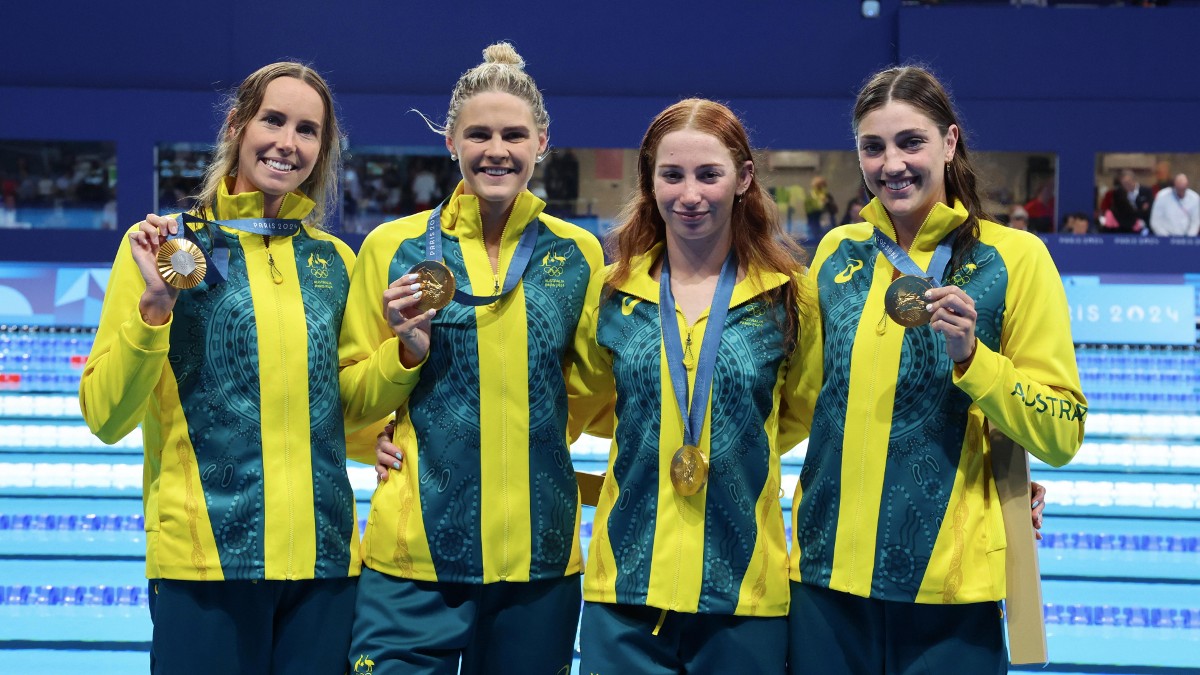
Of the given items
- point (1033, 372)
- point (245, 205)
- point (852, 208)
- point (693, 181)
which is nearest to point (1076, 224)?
point (852, 208)

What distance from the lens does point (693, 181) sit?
1.98 meters

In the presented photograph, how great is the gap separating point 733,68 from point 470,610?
1008cm

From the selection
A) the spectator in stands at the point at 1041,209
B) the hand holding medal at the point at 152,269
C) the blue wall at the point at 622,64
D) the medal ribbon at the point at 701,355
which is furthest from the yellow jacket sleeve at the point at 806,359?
the spectator in stands at the point at 1041,209

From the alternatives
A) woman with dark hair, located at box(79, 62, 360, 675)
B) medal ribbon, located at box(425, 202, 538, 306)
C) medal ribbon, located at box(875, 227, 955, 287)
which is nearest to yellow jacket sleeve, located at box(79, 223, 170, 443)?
woman with dark hair, located at box(79, 62, 360, 675)

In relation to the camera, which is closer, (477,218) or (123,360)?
(123,360)

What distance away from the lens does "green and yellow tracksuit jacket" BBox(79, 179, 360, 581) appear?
1.98 metres

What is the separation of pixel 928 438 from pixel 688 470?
390mm

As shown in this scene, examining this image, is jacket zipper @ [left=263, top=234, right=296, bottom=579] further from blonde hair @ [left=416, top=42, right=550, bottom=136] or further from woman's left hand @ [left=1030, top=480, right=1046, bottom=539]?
woman's left hand @ [left=1030, top=480, right=1046, bottom=539]

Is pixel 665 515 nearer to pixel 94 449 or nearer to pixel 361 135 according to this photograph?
pixel 94 449

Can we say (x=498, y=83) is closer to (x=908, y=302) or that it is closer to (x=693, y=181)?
(x=693, y=181)

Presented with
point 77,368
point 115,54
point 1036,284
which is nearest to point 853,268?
point 1036,284

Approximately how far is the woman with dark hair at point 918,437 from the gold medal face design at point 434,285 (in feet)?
2.08

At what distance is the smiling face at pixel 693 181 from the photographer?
6.50 feet

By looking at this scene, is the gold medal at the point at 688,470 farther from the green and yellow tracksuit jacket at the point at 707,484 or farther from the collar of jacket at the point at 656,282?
the collar of jacket at the point at 656,282
